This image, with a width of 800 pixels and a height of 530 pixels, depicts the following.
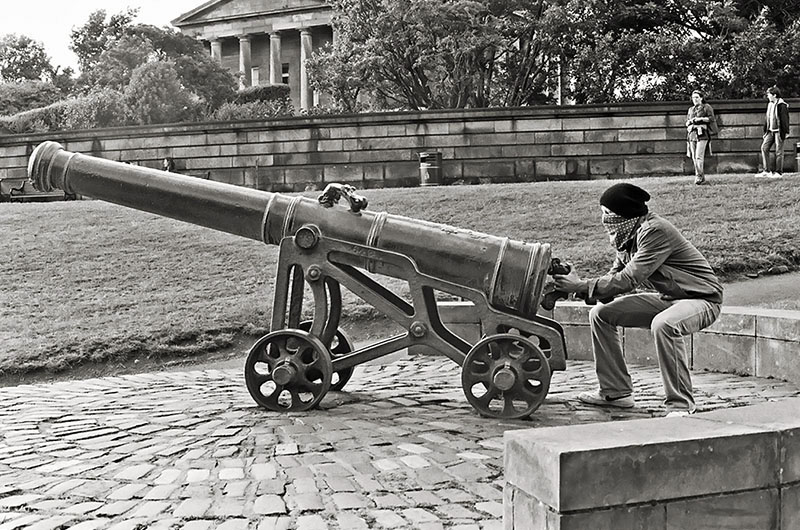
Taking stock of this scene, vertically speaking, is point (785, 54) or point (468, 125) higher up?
point (785, 54)

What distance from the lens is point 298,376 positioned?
5957 millimetres

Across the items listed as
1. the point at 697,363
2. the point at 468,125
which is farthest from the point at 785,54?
the point at 697,363

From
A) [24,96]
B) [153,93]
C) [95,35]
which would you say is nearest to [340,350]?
[153,93]

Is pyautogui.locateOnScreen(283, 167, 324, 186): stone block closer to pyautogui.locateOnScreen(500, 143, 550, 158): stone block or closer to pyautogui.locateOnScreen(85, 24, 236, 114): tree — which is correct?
pyautogui.locateOnScreen(500, 143, 550, 158): stone block

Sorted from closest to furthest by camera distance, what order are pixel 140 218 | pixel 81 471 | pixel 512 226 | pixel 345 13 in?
1. pixel 81 471
2. pixel 512 226
3. pixel 140 218
4. pixel 345 13

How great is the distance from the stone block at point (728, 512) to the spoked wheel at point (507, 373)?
2400mm

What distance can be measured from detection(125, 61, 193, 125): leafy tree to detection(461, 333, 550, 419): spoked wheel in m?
32.9

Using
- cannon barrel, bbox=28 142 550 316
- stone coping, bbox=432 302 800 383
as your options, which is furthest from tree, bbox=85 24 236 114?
cannon barrel, bbox=28 142 550 316

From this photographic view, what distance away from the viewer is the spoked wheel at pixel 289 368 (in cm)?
595

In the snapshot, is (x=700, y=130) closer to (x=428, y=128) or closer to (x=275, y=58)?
(x=428, y=128)

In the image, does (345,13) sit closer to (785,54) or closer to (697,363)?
(785,54)

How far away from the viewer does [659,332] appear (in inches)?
209

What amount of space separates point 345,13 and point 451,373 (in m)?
27.4

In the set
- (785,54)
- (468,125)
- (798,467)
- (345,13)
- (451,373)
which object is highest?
(345,13)
